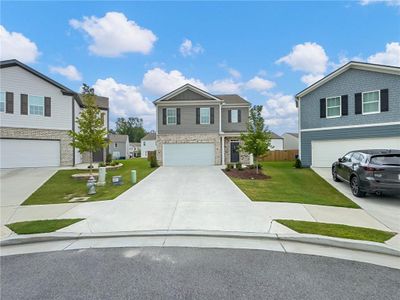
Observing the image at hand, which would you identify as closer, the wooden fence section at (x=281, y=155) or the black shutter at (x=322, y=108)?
the black shutter at (x=322, y=108)

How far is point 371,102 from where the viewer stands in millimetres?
15000

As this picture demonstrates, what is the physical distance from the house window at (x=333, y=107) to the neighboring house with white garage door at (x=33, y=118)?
2054 centimetres

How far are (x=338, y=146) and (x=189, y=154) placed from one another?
38.2ft

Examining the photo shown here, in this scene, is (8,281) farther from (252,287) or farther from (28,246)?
(252,287)

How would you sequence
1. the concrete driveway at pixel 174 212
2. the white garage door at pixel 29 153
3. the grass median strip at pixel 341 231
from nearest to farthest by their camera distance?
the grass median strip at pixel 341 231 < the concrete driveway at pixel 174 212 < the white garage door at pixel 29 153

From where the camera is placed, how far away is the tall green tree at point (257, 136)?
14227 mm

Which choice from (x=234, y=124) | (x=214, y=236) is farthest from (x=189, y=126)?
(x=214, y=236)

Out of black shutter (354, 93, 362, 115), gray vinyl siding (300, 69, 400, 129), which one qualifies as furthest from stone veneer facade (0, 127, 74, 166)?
black shutter (354, 93, 362, 115)

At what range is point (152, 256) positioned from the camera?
4199mm

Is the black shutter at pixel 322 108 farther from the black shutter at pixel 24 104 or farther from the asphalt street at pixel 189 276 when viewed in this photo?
the black shutter at pixel 24 104

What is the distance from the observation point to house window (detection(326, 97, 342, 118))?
16297mm

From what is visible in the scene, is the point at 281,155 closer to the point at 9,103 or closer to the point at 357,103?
the point at 357,103

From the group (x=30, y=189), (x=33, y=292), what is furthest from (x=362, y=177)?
(x=30, y=189)

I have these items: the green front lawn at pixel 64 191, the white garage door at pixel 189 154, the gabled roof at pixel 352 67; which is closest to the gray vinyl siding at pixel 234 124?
the white garage door at pixel 189 154
